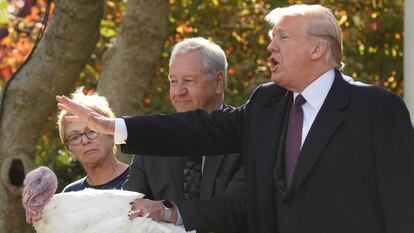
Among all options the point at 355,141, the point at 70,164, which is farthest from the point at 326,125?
the point at 70,164

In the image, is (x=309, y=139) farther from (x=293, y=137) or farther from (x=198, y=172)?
(x=198, y=172)

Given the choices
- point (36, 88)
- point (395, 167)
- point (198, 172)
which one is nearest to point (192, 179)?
point (198, 172)

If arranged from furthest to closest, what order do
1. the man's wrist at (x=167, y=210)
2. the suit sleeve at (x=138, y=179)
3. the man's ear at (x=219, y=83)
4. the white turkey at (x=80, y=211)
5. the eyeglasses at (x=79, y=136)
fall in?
the eyeglasses at (x=79, y=136) < the man's ear at (x=219, y=83) < the suit sleeve at (x=138, y=179) < the man's wrist at (x=167, y=210) < the white turkey at (x=80, y=211)

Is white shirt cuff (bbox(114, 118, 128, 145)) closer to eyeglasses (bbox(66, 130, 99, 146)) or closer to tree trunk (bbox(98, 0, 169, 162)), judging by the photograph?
eyeglasses (bbox(66, 130, 99, 146))

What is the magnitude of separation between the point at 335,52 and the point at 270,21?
323 millimetres

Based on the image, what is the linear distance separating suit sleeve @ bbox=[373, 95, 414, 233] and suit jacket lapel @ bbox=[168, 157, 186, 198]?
3.48 feet

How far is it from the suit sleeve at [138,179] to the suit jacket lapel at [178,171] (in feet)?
0.51

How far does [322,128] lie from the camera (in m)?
4.81

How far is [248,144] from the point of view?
505 centimetres

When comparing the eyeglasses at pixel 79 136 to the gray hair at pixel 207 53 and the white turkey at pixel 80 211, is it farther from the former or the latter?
the white turkey at pixel 80 211

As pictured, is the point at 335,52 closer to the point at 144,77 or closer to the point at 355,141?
the point at 355,141

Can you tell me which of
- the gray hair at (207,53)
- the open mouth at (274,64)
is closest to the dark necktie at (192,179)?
the gray hair at (207,53)

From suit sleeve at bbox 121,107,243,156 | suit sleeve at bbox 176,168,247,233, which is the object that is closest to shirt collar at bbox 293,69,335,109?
suit sleeve at bbox 121,107,243,156

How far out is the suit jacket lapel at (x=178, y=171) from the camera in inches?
212
